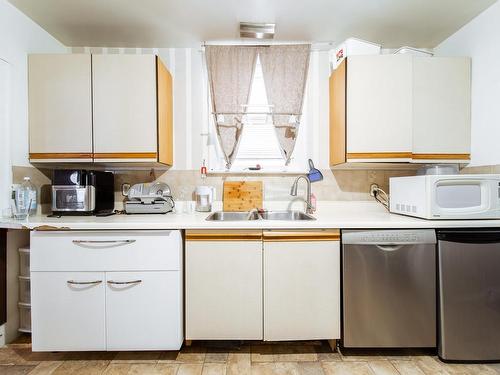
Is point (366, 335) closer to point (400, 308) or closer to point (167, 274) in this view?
point (400, 308)

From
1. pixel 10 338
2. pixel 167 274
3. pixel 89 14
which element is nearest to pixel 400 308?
pixel 167 274

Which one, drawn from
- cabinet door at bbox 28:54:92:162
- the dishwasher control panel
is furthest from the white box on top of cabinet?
the dishwasher control panel

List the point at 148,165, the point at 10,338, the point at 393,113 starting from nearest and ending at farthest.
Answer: the point at 10,338, the point at 393,113, the point at 148,165

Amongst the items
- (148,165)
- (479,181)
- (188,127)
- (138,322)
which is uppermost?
(188,127)

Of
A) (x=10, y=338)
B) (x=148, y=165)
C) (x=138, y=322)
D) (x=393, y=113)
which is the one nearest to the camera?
(x=138, y=322)

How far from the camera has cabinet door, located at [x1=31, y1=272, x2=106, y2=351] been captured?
5.46 ft

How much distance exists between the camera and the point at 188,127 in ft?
8.05

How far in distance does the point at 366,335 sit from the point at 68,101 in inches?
102

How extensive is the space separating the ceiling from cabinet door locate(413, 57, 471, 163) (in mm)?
324

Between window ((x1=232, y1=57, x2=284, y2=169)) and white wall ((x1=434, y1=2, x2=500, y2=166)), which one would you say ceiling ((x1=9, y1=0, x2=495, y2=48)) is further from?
window ((x1=232, y1=57, x2=284, y2=169))

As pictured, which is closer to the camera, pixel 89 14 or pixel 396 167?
pixel 89 14

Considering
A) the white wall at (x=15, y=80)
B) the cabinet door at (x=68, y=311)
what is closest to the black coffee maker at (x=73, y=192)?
the white wall at (x=15, y=80)

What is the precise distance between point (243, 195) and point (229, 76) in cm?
103

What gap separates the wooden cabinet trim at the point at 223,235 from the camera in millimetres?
1718
